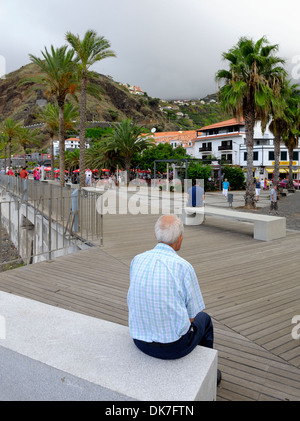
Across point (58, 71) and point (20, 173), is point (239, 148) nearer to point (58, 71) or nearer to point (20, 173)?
point (58, 71)

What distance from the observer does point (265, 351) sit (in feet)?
11.9

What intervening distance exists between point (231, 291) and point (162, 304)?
10.7ft

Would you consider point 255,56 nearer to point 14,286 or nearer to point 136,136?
point 14,286

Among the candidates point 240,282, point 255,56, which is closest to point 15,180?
point 255,56

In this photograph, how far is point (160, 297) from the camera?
7.96 feet

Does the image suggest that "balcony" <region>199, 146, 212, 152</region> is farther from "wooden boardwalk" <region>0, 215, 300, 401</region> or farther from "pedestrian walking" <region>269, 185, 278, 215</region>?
"wooden boardwalk" <region>0, 215, 300, 401</region>

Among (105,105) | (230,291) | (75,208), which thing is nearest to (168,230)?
(230,291)

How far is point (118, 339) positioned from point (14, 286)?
11.0 ft

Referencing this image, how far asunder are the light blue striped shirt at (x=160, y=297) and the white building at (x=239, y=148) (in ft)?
199

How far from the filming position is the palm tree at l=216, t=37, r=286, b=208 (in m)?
19.3

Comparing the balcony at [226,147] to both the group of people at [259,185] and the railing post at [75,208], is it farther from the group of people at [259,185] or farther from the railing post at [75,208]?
the railing post at [75,208]

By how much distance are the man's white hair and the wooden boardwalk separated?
133cm

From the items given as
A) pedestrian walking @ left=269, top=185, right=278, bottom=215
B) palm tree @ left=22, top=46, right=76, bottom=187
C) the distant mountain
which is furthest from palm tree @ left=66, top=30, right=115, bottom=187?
the distant mountain
